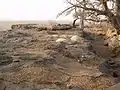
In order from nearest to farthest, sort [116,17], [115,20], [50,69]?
[50,69]
[116,17]
[115,20]

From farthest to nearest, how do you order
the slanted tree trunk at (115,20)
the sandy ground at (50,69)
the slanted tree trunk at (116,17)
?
1. the slanted tree trunk at (115,20)
2. the slanted tree trunk at (116,17)
3. the sandy ground at (50,69)

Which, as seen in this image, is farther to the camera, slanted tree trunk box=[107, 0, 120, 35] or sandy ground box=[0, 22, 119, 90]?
slanted tree trunk box=[107, 0, 120, 35]

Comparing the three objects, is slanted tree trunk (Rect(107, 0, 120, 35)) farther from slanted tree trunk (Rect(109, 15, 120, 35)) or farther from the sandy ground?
the sandy ground

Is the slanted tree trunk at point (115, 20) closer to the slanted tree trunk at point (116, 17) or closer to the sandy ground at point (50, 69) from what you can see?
the slanted tree trunk at point (116, 17)

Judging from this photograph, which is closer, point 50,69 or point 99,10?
point 50,69

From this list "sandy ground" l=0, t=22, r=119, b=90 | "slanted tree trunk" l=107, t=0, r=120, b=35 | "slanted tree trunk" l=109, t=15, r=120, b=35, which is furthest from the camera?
"slanted tree trunk" l=109, t=15, r=120, b=35

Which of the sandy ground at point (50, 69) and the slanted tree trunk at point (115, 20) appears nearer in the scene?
the sandy ground at point (50, 69)

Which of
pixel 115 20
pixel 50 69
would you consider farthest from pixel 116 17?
pixel 50 69

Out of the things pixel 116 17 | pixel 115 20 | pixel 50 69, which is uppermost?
pixel 116 17

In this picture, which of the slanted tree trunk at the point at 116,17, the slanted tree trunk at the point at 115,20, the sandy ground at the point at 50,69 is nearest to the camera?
the sandy ground at the point at 50,69

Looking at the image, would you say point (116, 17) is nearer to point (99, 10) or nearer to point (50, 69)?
point (99, 10)

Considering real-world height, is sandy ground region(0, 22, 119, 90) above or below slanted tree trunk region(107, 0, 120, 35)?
below

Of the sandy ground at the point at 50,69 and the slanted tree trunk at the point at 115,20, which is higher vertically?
the slanted tree trunk at the point at 115,20

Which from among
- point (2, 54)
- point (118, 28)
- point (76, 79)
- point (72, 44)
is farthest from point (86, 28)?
point (76, 79)
